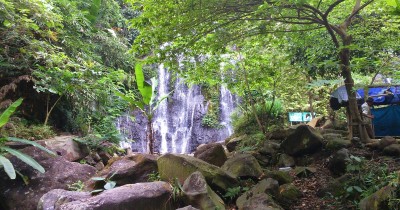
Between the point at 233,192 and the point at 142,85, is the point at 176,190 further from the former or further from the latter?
the point at 142,85

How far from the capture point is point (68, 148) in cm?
625

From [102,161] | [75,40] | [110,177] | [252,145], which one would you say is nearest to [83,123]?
[102,161]

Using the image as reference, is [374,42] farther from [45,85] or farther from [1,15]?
[1,15]

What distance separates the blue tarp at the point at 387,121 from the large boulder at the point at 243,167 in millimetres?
4692

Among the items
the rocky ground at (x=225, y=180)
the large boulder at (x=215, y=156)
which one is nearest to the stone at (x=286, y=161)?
the rocky ground at (x=225, y=180)

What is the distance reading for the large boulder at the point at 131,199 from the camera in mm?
3674

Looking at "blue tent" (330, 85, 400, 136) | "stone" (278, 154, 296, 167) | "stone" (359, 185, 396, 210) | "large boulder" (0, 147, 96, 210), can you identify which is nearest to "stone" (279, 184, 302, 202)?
"stone" (359, 185, 396, 210)

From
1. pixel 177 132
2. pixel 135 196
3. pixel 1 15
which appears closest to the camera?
pixel 135 196

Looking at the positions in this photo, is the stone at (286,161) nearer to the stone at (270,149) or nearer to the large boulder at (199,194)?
the stone at (270,149)

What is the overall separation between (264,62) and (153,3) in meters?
4.06

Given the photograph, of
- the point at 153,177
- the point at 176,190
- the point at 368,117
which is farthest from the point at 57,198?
the point at 368,117

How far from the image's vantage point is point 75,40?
8.63 m

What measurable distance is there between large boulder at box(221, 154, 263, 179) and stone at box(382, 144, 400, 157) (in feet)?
7.69

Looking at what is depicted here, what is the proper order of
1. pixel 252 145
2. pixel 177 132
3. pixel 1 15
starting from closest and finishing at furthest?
pixel 1 15 → pixel 252 145 → pixel 177 132
